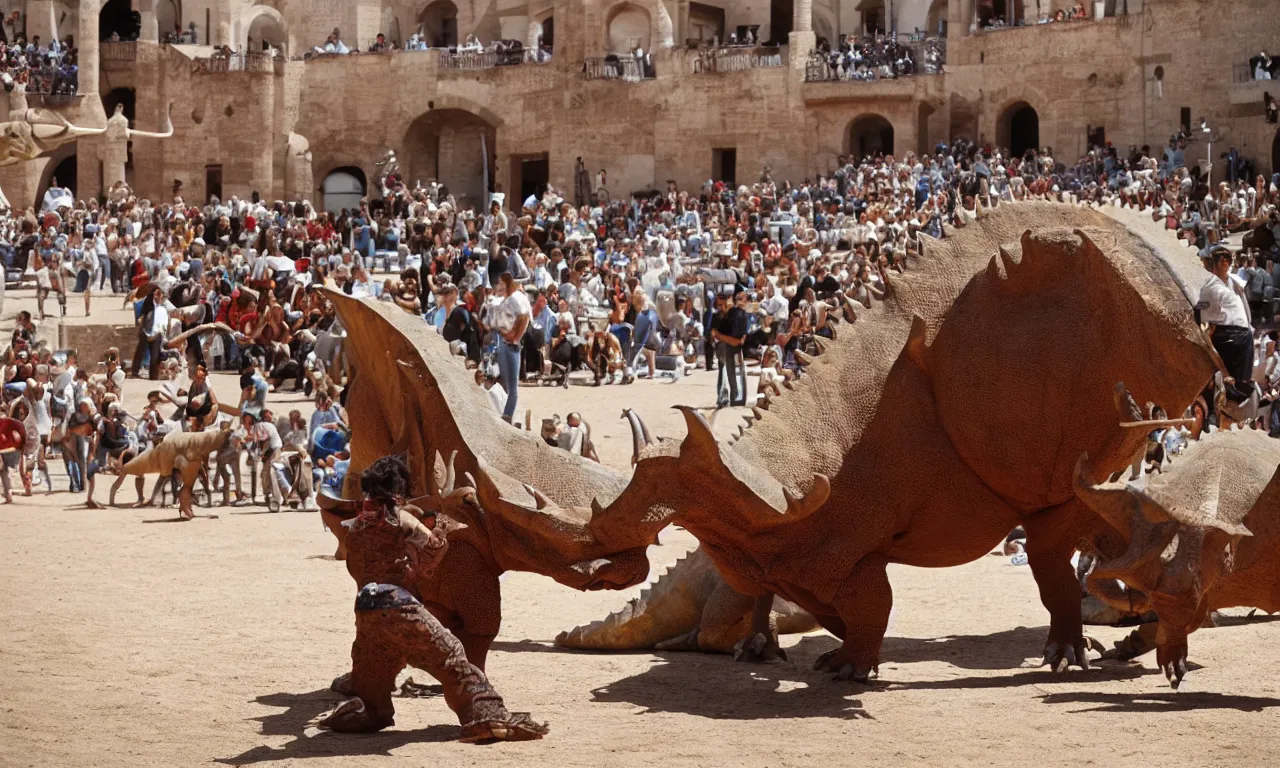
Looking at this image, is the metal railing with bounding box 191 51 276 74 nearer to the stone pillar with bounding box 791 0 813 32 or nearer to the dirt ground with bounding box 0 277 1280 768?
the stone pillar with bounding box 791 0 813 32

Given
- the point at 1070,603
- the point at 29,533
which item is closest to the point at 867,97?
the point at 29,533

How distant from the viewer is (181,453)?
704 inches

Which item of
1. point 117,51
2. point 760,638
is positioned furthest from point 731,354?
point 117,51

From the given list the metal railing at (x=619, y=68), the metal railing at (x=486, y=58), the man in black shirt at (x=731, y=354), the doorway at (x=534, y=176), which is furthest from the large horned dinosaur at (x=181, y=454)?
the doorway at (x=534, y=176)

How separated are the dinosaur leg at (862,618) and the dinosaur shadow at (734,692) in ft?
0.48

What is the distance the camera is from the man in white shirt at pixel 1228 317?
35.6 ft

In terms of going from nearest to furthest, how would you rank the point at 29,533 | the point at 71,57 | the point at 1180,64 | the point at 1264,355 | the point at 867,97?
the point at 29,533 < the point at 1264,355 < the point at 1180,64 < the point at 867,97 < the point at 71,57

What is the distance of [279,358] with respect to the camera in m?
24.5

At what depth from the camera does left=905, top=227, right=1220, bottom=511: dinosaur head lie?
9875mm

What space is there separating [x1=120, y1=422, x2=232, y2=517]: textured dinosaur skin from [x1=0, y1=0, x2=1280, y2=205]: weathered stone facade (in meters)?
26.1

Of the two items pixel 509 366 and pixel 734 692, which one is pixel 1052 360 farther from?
pixel 509 366

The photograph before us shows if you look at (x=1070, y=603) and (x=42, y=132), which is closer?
(x=1070, y=603)

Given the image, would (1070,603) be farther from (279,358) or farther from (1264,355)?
(279,358)

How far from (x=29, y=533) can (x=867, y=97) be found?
30510mm
